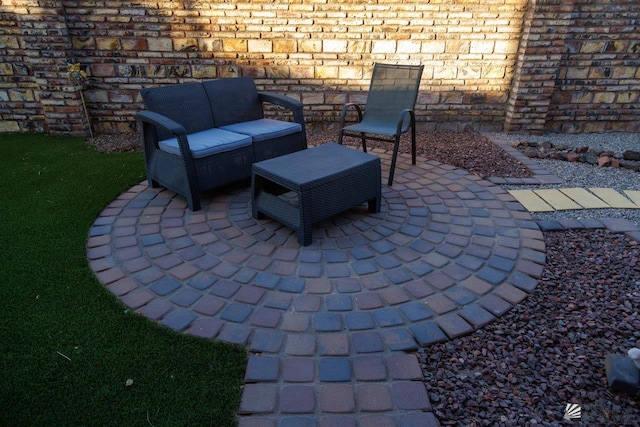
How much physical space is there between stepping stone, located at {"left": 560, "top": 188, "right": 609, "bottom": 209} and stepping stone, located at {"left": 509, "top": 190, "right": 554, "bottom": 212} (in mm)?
306

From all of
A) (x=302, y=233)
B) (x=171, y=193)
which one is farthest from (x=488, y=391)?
(x=171, y=193)

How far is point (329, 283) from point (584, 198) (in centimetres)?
260

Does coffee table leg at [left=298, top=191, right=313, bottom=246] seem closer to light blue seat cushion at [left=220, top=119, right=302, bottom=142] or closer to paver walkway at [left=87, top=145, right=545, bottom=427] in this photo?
paver walkway at [left=87, top=145, right=545, bottom=427]

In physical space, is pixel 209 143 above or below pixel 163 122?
below

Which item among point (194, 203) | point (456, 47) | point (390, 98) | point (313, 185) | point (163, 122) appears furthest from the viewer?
point (456, 47)

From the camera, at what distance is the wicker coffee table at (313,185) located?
9.28 ft

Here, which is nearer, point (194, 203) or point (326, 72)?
point (194, 203)

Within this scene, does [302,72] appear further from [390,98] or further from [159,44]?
[159,44]

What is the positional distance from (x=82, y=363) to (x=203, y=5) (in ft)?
14.4

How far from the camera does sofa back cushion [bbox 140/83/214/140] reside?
3.59 meters

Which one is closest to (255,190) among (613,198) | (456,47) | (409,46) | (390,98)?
(390,98)

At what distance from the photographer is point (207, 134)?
3.73 metres

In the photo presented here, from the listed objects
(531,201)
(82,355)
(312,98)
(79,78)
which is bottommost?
(82,355)

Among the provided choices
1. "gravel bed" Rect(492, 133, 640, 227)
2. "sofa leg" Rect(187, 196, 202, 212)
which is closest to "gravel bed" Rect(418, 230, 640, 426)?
"gravel bed" Rect(492, 133, 640, 227)
